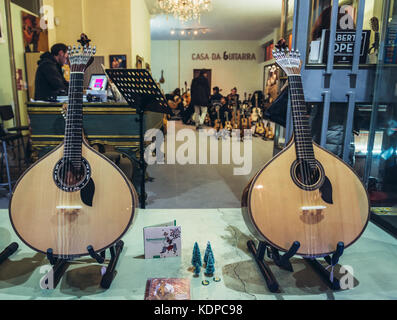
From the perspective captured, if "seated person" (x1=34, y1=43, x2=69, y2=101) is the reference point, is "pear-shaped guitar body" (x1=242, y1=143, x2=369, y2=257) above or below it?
below

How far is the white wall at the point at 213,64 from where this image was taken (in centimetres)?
1334

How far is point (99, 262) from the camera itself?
1480mm

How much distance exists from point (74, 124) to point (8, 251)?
0.92 metres

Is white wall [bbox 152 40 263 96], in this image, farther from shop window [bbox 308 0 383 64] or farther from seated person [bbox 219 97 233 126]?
shop window [bbox 308 0 383 64]

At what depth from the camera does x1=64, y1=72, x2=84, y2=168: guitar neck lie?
149cm

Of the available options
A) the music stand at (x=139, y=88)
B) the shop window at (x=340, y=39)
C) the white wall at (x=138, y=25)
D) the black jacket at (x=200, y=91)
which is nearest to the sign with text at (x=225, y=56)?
the white wall at (x=138, y=25)

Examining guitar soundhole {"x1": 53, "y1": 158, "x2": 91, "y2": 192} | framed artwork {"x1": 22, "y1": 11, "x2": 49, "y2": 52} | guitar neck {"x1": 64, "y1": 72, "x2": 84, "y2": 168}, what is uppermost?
framed artwork {"x1": 22, "y1": 11, "x2": 49, "y2": 52}

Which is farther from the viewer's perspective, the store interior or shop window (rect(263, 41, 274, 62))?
shop window (rect(263, 41, 274, 62))

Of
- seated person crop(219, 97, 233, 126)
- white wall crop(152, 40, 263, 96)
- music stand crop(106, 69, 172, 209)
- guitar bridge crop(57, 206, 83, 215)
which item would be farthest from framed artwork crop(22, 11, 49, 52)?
white wall crop(152, 40, 263, 96)

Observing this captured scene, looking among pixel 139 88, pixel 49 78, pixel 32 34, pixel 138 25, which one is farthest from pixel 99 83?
pixel 32 34

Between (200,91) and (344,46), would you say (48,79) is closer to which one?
(344,46)

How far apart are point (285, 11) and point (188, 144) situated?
12.5 feet

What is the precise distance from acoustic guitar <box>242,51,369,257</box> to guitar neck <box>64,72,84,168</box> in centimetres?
85
